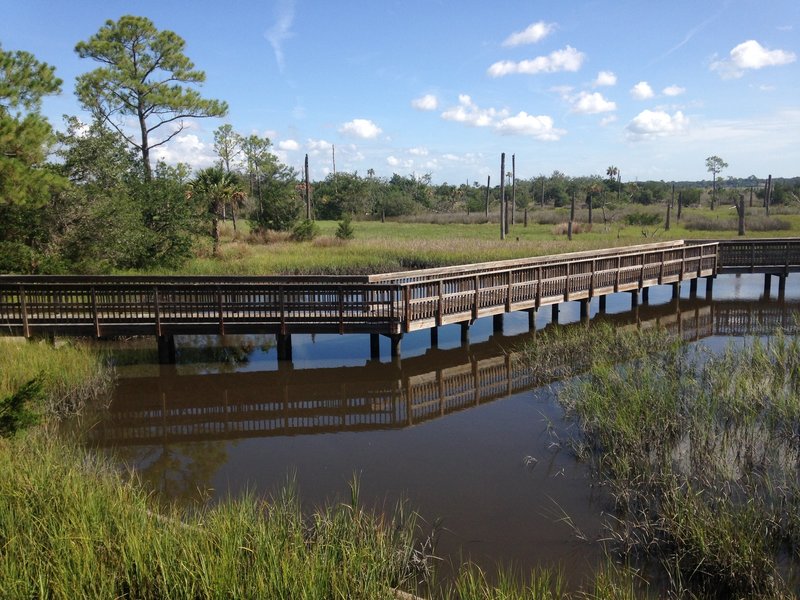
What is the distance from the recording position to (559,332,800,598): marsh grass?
5.95 meters

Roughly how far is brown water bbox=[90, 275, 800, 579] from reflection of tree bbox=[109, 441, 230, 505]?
0.10ft

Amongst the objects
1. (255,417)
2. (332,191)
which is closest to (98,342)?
(255,417)

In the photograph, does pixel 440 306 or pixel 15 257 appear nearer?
pixel 440 306

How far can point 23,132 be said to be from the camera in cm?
1291

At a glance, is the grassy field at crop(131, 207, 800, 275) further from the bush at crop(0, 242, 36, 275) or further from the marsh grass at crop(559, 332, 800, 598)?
the marsh grass at crop(559, 332, 800, 598)

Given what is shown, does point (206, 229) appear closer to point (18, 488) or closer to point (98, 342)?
point (98, 342)

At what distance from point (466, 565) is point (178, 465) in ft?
17.1

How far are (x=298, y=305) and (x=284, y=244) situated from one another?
20704mm

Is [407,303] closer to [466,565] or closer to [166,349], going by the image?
[166,349]

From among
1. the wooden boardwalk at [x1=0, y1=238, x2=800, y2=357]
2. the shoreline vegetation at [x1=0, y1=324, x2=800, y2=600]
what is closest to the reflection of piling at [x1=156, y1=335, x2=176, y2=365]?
the wooden boardwalk at [x1=0, y1=238, x2=800, y2=357]

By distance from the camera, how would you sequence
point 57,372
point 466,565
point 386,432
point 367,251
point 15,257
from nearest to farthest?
point 466,565, point 386,432, point 57,372, point 15,257, point 367,251

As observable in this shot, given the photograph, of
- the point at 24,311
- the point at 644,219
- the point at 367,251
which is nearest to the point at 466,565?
the point at 24,311

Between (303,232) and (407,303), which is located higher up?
(303,232)

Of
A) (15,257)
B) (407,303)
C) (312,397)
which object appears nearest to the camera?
(312,397)
